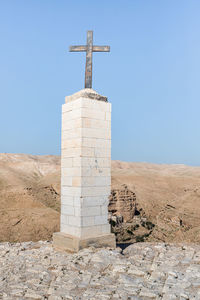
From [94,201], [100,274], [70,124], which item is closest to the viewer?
[100,274]

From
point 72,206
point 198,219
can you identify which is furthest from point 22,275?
point 198,219

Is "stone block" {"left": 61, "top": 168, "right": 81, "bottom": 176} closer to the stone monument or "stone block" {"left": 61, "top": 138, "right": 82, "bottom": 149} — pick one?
the stone monument

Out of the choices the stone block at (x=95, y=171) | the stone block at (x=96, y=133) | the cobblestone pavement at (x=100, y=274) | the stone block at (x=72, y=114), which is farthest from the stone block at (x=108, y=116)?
the cobblestone pavement at (x=100, y=274)

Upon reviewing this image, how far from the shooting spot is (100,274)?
6.41m

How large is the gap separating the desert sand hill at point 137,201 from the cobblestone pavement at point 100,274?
5506mm

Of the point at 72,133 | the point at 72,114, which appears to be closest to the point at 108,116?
the point at 72,114

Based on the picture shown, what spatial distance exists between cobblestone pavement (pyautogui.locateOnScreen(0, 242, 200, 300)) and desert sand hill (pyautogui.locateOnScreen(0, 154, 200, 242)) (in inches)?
217

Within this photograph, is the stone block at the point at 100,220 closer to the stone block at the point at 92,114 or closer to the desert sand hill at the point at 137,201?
the stone block at the point at 92,114

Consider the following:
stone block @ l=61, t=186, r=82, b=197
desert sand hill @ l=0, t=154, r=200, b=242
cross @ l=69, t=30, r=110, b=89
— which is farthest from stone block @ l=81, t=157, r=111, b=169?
desert sand hill @ l=0, t=154, r=200, b=242

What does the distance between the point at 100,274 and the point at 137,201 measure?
15.0 m

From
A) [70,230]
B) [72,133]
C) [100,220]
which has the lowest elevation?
[70,230]

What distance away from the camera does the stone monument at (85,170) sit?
8.18 metres

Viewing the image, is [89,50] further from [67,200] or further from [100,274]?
[100,274]

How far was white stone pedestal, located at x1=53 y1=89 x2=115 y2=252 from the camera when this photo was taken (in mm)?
8172
